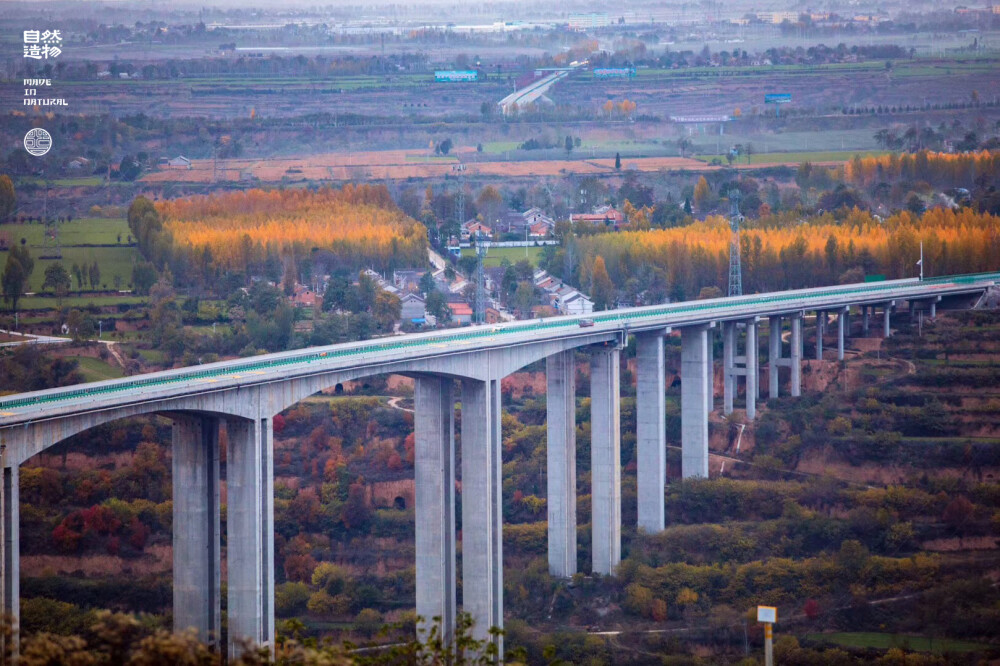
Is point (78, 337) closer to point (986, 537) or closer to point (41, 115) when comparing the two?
point (986, 537)

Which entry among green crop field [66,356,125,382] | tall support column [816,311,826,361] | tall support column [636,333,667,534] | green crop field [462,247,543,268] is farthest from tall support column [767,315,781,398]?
green crop field [66,356,125,382]

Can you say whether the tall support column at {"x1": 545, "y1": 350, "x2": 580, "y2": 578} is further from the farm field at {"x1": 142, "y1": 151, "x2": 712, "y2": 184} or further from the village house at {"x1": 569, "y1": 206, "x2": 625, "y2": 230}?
the farm field at {"x1": 142, "y1": 151, "x2": 712, "y2": 184}

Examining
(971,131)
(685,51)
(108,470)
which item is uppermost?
(685,51)

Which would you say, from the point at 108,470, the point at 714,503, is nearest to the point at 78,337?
the point at 108,470

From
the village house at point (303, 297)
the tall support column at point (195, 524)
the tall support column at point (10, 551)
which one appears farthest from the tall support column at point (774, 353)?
the tall support column at point (10, 551)

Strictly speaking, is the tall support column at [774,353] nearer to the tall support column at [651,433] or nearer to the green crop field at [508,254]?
the tall support column at [651,433]

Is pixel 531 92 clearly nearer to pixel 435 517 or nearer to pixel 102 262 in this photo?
pixel 102 262
